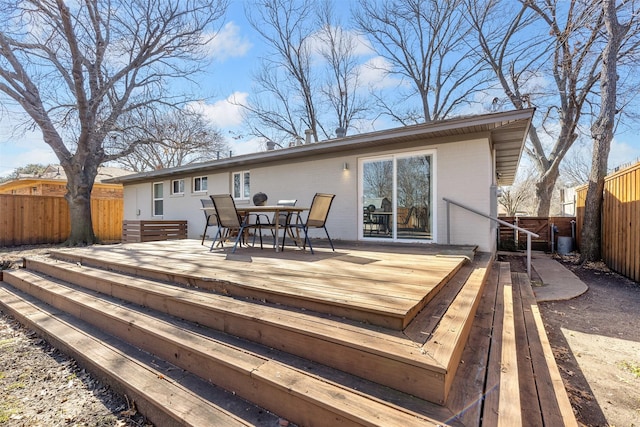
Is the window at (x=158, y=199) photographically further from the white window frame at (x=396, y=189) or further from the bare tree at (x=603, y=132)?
the bare tree at (x=603, y=132)

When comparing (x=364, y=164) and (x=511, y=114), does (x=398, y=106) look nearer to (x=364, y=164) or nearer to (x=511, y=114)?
(x=364, y=164)

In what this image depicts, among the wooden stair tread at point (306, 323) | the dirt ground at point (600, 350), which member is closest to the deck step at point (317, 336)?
the wooden stair tread at point (306, 323)

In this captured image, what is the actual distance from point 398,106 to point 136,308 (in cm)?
1606

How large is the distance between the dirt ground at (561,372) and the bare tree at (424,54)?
13673 millimetres

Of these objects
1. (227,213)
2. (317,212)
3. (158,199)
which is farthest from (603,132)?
(158,199)

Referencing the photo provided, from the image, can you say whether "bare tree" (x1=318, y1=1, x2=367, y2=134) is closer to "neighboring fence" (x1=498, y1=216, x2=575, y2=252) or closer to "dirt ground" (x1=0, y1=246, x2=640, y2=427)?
"neighboring fence" (x1=498, y1=216, x2=575, y2=252)

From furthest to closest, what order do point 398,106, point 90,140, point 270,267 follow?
point 398,106 → point 90,140 → point 270,267

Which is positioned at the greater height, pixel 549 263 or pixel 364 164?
pixel 364 164

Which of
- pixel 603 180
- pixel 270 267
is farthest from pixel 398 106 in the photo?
pixel 270 267

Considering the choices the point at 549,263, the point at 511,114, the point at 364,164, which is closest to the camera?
the point at 511,114

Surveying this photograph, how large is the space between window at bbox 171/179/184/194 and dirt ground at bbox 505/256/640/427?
32.3ft

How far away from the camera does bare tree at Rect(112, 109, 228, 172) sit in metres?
10.9

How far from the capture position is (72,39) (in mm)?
8133

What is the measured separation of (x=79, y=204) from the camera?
30.9ft
